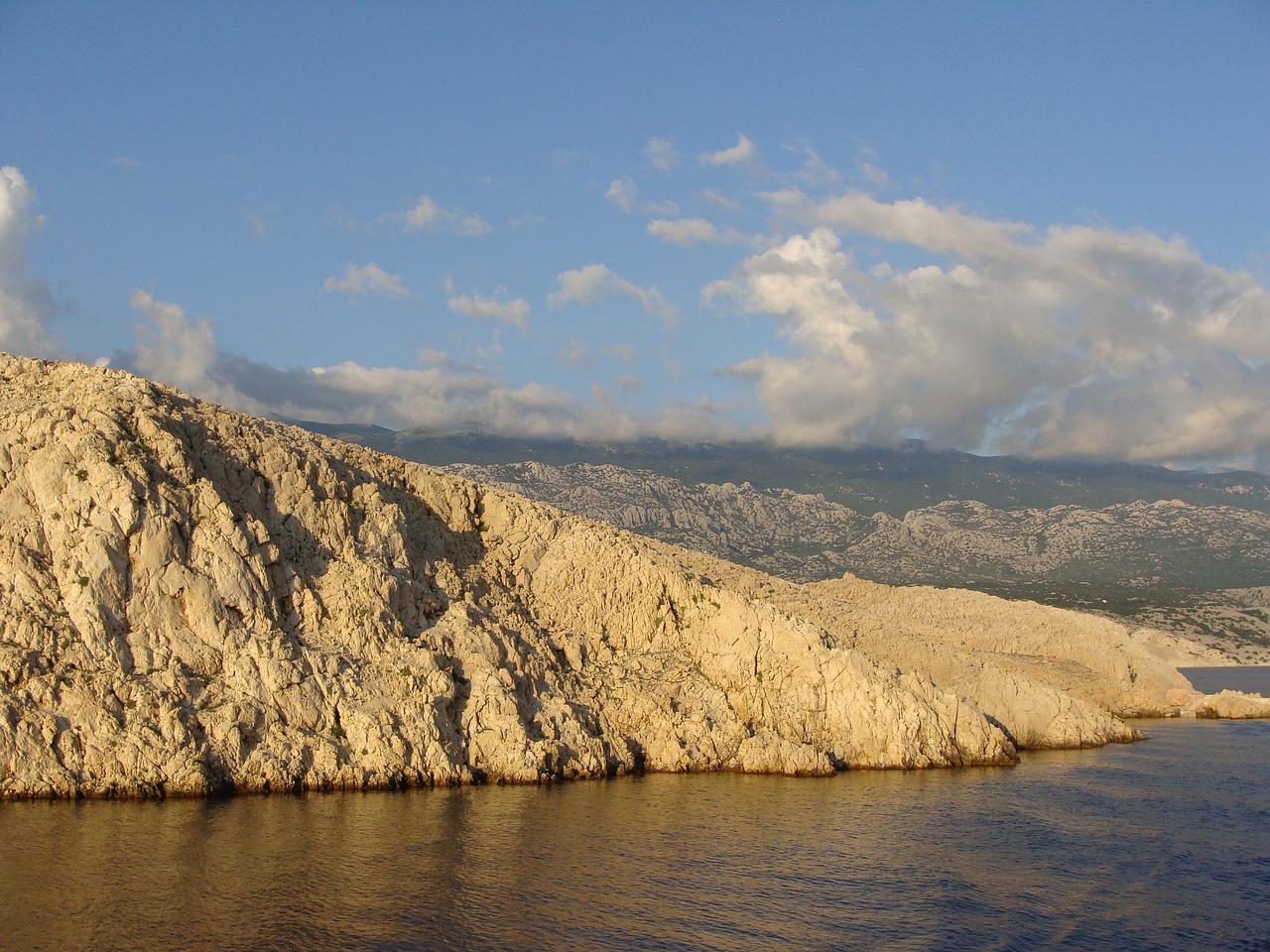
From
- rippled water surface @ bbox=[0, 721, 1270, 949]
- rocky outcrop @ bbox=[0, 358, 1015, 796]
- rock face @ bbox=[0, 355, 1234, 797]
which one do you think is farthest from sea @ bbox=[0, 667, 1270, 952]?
rock face @ bbox=[0, 355, 1234, 797]

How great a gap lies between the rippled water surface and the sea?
3.5 inches

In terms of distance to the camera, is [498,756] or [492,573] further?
[492,573]

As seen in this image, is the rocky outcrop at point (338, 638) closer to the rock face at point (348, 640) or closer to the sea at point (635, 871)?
the rock face at point (348, 640)

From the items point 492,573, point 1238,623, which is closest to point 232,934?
point 492,573

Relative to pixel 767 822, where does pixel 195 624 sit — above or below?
above

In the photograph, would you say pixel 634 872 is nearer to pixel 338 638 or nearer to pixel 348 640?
pixel 348 640

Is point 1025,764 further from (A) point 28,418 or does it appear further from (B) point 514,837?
(A) point 28,418

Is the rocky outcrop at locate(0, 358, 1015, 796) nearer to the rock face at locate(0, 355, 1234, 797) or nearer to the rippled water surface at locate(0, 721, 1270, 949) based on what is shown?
the rock face at locate(0, 355, 1234, 797)

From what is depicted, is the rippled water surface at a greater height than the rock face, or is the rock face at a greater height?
the rock face

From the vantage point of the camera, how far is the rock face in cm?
3694

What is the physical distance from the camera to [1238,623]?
197625mm

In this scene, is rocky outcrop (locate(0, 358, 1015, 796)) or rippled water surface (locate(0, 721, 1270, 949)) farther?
rocky outcrop (locate(0, 358, 1015, 796))

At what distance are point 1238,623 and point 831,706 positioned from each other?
179 metres

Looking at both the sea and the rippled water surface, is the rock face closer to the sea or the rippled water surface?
the sea
